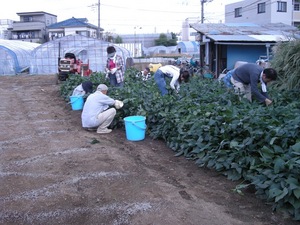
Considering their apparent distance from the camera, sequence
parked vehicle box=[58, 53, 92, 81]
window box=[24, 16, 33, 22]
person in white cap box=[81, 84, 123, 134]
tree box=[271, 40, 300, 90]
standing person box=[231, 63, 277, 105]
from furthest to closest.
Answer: window box=[24, 16, 33, 22] < parked vehicle box=[58, 53, 92, 81] < tree box=[271, 40, 300, 90] < person in white cap box=[81, 84, 123, 134] < standing person box=[231, 63, 277, 105]

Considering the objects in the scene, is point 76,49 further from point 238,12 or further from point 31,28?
point 31,28

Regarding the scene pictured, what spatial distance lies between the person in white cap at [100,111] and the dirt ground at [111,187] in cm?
27

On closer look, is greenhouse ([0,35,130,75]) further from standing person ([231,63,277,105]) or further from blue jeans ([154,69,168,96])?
standing person ([231,63,277,105])

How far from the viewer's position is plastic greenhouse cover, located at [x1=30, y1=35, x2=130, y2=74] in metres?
24.9

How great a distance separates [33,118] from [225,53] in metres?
11.0

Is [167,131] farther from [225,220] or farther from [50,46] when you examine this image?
[50,46]

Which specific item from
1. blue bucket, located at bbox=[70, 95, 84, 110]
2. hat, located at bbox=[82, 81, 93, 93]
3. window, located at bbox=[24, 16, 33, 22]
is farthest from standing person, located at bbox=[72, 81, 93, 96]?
window, located at bbox=[24, 16, 33, 22]

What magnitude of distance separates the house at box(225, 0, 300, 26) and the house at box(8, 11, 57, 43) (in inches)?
1100

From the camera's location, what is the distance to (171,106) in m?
6.42

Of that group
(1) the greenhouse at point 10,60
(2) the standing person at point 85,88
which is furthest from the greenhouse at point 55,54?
(2) the standing person at point 85,88

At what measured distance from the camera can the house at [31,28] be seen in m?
50.7

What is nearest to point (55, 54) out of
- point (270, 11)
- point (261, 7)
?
point (270, 11)

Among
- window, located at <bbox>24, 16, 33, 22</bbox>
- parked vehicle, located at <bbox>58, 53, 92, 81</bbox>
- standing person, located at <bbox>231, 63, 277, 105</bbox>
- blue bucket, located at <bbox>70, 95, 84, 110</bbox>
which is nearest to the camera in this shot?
standing person, located at <bbox>231, 63, 277, 105</bbox>

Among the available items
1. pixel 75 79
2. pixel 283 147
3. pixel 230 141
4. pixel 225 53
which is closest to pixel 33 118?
pixel 75 79
